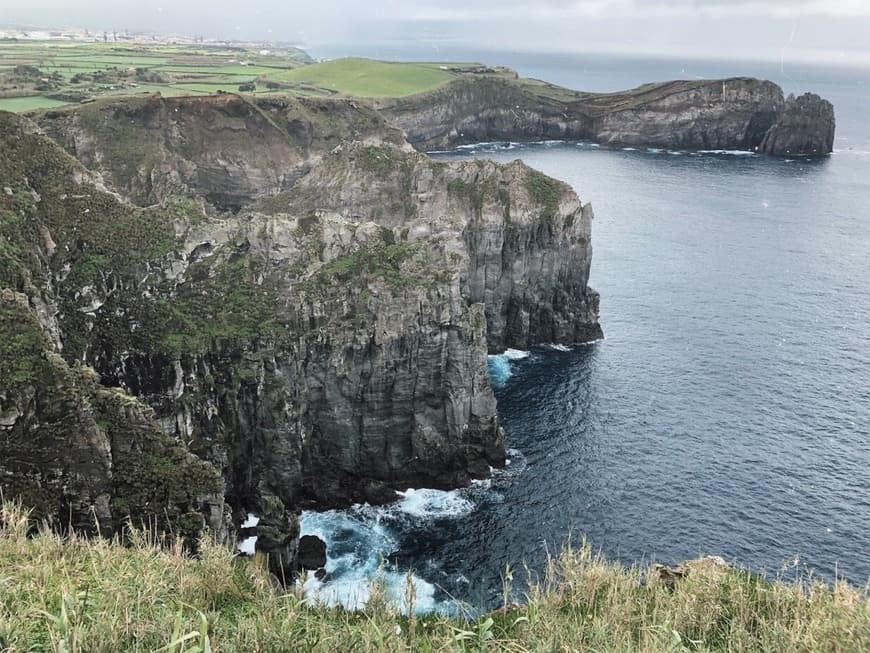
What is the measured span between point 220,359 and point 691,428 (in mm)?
52326

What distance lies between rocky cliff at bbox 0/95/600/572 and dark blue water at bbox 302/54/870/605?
857 cm

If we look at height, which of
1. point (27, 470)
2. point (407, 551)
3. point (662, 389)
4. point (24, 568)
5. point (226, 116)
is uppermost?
point (226, 116)

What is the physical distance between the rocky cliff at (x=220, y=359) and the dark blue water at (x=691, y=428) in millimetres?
8568

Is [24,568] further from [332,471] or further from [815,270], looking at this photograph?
[815,270]

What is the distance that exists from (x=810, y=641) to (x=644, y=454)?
58.6m

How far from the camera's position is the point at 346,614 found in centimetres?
2491

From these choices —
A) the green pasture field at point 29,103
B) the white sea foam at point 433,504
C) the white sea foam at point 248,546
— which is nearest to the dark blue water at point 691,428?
the white sea foam at point 433,504

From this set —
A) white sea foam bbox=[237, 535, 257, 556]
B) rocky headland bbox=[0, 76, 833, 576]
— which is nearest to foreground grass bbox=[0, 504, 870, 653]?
rocky headland bbox=[0, 76, 833, 576]

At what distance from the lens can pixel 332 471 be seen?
71688mm

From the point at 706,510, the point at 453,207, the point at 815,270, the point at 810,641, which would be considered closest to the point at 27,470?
the point at 810,641

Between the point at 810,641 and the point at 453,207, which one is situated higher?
the point at 453,207

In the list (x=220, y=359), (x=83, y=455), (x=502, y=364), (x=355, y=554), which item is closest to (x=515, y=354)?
(x=502, y=364)

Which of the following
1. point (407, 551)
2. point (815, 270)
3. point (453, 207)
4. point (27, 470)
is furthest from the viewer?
point (815, 270)

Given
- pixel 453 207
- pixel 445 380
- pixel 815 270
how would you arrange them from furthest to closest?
pixel 815 270
pixel 453 207
pixel 445 380
